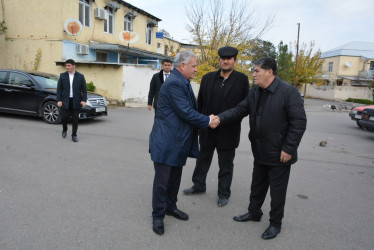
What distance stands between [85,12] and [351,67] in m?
45.4

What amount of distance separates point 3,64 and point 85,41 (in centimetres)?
564

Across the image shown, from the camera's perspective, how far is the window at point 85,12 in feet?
59.2

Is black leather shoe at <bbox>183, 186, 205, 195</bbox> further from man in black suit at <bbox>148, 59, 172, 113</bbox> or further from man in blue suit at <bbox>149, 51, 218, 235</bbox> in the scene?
man in black suit at <bbox>148, 59, 172, 113</bbox>

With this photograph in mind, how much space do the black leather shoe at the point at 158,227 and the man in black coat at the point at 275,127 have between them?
107 centimetres

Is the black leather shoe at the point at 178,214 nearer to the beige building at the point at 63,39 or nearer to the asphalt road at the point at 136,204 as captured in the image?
the asphalt road at the point at 136,204

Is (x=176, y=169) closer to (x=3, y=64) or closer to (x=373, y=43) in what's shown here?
(x=3, y=64)

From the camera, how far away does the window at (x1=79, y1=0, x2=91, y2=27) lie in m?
18.0

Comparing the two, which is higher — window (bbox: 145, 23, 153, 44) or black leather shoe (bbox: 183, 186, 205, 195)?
window (bbox: 145, 23, 153, 44)

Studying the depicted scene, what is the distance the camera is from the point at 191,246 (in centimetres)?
Answer: 275

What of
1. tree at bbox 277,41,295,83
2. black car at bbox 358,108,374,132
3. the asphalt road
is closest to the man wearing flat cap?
the asphalt road

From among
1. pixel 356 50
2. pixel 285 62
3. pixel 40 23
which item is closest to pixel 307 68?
pixel 285 62

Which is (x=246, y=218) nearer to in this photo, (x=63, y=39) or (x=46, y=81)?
(x=46, y=81)

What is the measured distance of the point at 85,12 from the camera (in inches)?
727

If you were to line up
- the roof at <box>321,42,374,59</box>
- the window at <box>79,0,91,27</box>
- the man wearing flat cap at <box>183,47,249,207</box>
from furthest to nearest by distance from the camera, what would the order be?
the roof at <box>321,42,374,59</box> → the window at <box>79,0,91,27</box> → the man wearing flat cap at <box>183,47,249,207</box>
